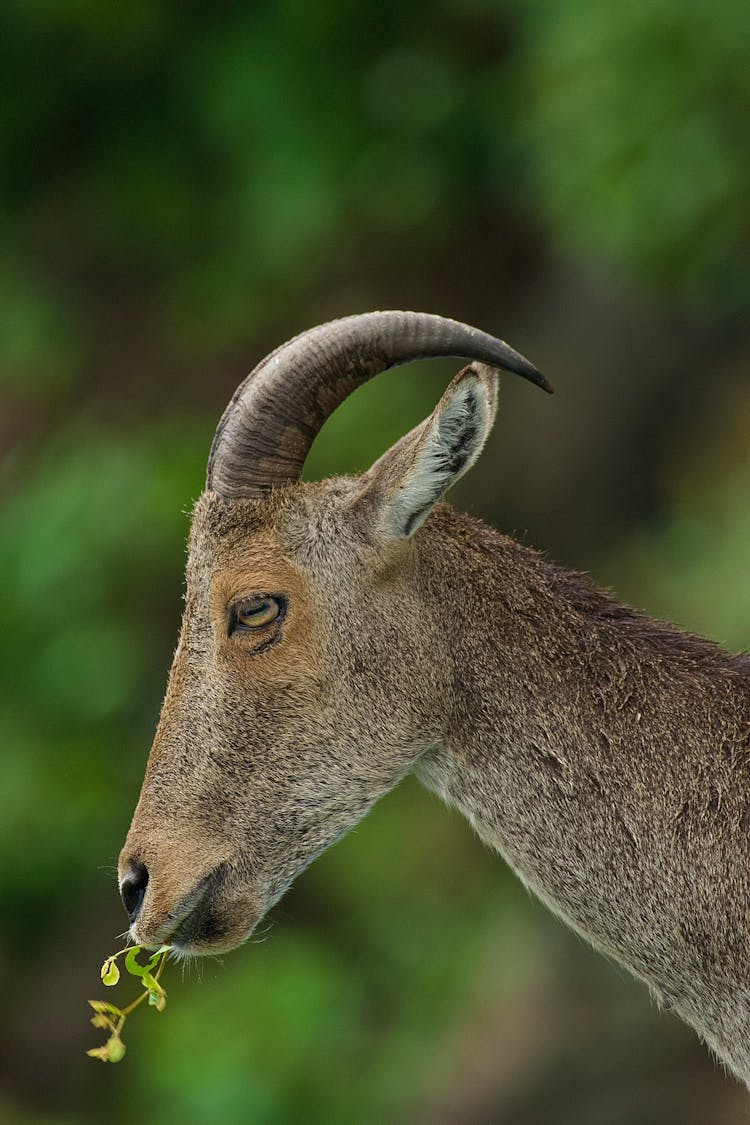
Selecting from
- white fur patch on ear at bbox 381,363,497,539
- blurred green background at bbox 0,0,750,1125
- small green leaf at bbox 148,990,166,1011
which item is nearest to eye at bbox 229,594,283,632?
white fur patch on ear at bbox 381,363,497,539

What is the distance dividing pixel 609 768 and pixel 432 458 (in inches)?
41.9

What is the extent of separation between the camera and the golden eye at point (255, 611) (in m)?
4.91

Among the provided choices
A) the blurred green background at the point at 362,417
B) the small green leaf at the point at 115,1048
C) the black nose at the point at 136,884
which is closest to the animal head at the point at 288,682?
the black nose at the point at 136,884

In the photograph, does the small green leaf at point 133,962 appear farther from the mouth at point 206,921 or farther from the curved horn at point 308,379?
the curved horn at point 308,379

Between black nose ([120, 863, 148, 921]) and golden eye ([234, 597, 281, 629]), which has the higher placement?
golden eye ([234, 597, 281, 629])

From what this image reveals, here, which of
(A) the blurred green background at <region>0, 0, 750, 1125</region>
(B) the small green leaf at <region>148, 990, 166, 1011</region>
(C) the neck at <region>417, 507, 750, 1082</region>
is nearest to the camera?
(C) the neck at <region>417, 507, 750, 1082</region>

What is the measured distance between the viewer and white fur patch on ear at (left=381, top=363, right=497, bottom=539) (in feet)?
15.3

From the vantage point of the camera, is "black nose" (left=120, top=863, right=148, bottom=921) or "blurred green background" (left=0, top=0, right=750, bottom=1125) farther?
"blurred green background" (left=0, top=0, right=750, bottom=1125)

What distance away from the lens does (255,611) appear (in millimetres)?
4922

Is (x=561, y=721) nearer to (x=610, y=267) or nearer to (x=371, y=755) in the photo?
(x=371, y=755)

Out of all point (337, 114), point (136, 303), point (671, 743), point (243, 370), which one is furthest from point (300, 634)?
point (136, 303)

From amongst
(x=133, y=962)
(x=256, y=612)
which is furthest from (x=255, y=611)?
(x=133, y=962)

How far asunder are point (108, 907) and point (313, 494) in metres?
7.09

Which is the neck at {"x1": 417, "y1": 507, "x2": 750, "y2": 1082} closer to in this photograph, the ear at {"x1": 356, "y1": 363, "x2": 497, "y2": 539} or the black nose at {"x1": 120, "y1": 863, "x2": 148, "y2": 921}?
the ear at {"x1": 356, "y1": 363, "x2": 497, "y2": 539}
